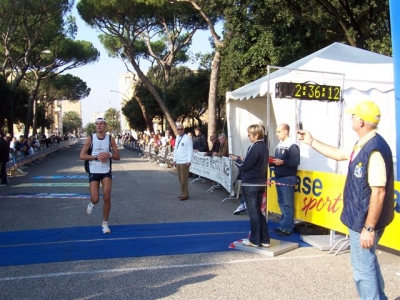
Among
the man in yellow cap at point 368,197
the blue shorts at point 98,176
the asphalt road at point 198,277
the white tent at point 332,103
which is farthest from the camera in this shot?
the white tent at point 332,103

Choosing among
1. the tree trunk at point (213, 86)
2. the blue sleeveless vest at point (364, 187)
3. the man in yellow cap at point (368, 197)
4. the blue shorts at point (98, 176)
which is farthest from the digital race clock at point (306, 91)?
the tree trunk at point (213, 86)

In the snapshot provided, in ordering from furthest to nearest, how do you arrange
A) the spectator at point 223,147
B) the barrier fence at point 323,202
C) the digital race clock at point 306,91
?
the spectator at point 223,147 → the digital race clock at point 306,91 → the barrier fence at point 323,202

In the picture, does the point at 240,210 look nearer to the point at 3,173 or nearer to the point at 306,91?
the point at 306,91

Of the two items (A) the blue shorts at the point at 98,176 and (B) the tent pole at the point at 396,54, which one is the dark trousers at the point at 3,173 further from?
(B) the tent pole at the point at 396,54

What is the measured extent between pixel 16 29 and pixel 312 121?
29909mm

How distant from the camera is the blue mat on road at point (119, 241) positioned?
19.7 feet

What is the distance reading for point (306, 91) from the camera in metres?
7.27

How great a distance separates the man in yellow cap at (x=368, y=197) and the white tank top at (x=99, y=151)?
14.3ft

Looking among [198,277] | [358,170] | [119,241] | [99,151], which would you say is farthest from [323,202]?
[99,151]

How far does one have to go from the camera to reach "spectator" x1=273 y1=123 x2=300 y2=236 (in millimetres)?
7008

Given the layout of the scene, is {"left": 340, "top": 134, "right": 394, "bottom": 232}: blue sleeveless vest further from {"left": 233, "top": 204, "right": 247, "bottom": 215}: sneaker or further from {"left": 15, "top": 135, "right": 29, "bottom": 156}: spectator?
{"left": 15, "top": 135, "right": 29, "bottom": 156}: spectator

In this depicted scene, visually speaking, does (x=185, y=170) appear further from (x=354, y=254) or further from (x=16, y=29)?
(x=16, y=29)

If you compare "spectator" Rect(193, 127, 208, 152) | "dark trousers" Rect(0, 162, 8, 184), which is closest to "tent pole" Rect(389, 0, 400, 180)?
"spectator" Rect(193, 127, 208, 152)

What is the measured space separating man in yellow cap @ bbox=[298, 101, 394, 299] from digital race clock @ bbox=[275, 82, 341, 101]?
3429 millimetres
